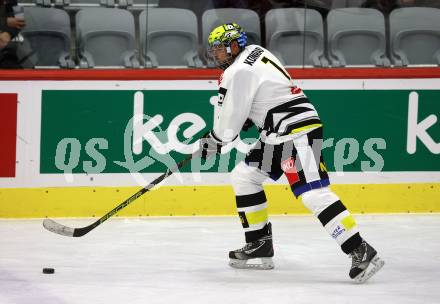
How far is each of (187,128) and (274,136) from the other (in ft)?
5.60

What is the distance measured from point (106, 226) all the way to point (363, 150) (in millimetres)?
1831

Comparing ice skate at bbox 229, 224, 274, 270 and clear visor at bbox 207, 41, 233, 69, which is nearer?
clear visor at bbox 207, 41, 233, 69

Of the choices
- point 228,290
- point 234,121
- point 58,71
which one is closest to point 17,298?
point 228,290

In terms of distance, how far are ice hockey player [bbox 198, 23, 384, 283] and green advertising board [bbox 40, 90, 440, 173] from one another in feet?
5.02

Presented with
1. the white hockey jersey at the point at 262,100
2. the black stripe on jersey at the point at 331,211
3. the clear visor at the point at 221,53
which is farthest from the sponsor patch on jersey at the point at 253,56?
the black stripe on jersey at the point at 331,211

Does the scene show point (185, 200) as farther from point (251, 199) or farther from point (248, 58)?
point (248, 58)

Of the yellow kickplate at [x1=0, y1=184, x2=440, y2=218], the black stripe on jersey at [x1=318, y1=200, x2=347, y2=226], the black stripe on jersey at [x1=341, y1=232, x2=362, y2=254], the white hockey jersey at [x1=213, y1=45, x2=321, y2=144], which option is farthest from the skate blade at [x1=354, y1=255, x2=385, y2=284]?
the yellow kickplate at [x1=0, y1=184, x2=440, y2=218]

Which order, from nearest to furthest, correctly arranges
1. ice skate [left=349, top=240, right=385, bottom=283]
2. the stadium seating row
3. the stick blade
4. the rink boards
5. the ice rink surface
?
the ice rink surface
ice skate [left=349, top=240, right=385, bottom=283]
the stick blade
the rink boards
the stadium seating row

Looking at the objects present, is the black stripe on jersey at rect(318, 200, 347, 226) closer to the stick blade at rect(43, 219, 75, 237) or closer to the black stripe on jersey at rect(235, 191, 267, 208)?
the black stripe on jersey at rect(235, 191, 267, 208)

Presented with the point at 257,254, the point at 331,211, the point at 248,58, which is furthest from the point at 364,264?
the point at 248,58

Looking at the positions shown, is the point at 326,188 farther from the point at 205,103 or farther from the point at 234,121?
the point at 205,103

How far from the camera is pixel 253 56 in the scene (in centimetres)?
466

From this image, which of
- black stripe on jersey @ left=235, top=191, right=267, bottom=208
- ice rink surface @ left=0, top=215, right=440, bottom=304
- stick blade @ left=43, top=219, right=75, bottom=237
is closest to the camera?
ice rink surface @ left=0, top=215, right=440, bottom=304

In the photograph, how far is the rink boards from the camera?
6.19m
